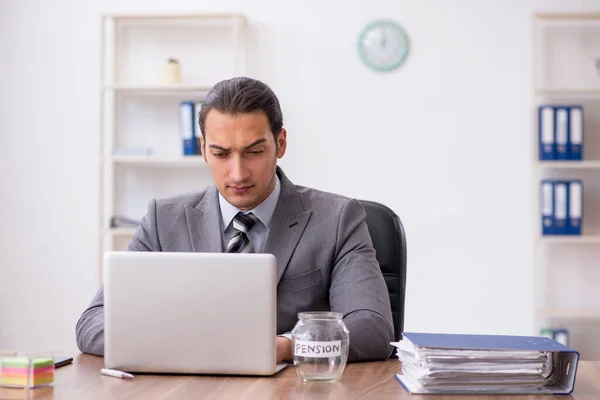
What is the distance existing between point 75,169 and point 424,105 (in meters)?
1.84

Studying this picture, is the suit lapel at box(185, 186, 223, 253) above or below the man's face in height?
below

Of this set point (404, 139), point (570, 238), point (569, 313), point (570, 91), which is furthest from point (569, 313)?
point (404, 139)

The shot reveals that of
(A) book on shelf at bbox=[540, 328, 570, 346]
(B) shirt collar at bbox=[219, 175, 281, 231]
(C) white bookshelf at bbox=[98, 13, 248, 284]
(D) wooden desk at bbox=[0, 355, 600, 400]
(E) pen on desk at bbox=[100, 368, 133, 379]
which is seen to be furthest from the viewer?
(C) white bookshelf at bbox=[98, 13, 248, 284]

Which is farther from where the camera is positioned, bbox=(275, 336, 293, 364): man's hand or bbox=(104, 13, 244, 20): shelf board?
bbox=(104, 13, 244, 20): shelf board

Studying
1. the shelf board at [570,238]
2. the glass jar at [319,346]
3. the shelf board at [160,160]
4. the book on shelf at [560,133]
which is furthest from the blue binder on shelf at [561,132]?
the glass jar at [319,346]

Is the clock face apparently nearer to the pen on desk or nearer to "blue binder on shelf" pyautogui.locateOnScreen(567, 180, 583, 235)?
"blue binder on shelf" pyautogui.locateOnScreen(567, 180, 583, 235)

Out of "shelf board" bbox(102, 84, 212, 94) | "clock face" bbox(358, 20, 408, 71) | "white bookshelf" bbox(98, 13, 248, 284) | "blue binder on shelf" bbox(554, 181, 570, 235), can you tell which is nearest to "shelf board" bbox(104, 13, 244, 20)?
"white bookshelf" bbox(98, 13, 248, 284)

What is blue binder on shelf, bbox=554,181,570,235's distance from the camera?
3861 millimetres

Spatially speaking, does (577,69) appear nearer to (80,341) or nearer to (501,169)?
(501,169)

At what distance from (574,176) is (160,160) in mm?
2052

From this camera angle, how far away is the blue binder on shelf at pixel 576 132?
383 cm

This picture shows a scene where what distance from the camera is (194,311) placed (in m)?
1.42

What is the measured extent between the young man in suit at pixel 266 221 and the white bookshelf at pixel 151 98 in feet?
7.08

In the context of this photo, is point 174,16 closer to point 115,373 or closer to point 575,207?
point 575,207
